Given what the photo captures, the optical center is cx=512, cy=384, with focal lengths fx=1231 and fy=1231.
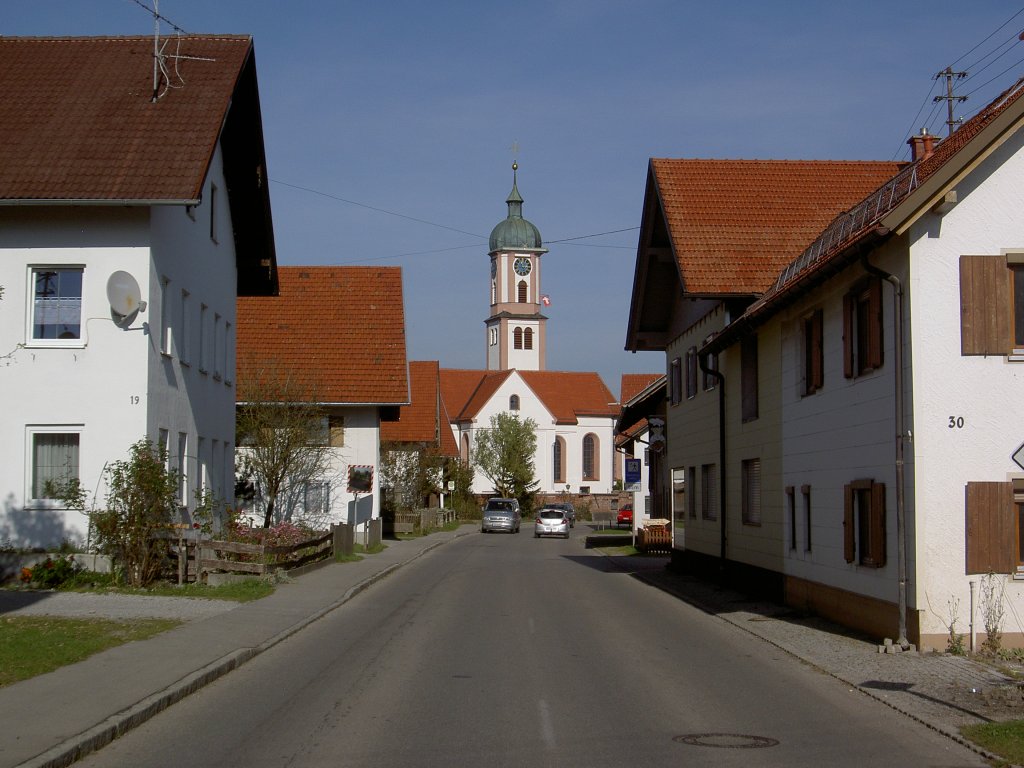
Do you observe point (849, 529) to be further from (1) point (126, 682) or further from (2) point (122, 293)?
(2) point (122, 293)

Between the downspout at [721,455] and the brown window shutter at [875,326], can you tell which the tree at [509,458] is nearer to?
the downspout at [721,455]

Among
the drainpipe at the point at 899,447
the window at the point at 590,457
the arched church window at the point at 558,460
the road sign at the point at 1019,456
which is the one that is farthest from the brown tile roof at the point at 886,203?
the window at the point at 590,457

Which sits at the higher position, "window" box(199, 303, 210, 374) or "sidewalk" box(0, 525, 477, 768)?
"window" box(199, 303, 210, 374)

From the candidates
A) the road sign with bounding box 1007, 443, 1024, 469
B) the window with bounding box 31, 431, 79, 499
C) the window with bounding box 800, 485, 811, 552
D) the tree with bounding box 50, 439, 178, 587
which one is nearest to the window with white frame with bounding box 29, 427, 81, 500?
the window with bounding box 31, 431, 79, 499

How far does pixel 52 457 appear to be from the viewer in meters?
22.4

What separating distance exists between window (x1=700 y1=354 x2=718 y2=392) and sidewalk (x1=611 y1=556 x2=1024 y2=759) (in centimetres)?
662

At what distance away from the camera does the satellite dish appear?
2188cm

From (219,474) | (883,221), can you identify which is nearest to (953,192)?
(883,221)

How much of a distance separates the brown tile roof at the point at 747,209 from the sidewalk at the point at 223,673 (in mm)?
6561

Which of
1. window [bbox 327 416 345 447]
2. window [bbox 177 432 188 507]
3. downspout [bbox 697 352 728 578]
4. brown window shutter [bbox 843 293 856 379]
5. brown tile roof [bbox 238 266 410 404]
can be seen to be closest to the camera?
brown window shutter [bbox 843 293 856 379]

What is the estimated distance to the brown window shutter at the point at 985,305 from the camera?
46.7 feet

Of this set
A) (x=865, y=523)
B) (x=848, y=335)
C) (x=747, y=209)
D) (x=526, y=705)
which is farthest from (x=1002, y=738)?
(x=747, y=209)

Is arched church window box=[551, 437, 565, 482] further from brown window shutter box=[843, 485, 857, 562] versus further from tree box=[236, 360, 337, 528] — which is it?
brown window shutter box=[843, 485, 857, 562]

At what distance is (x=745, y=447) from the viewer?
76.1ft
